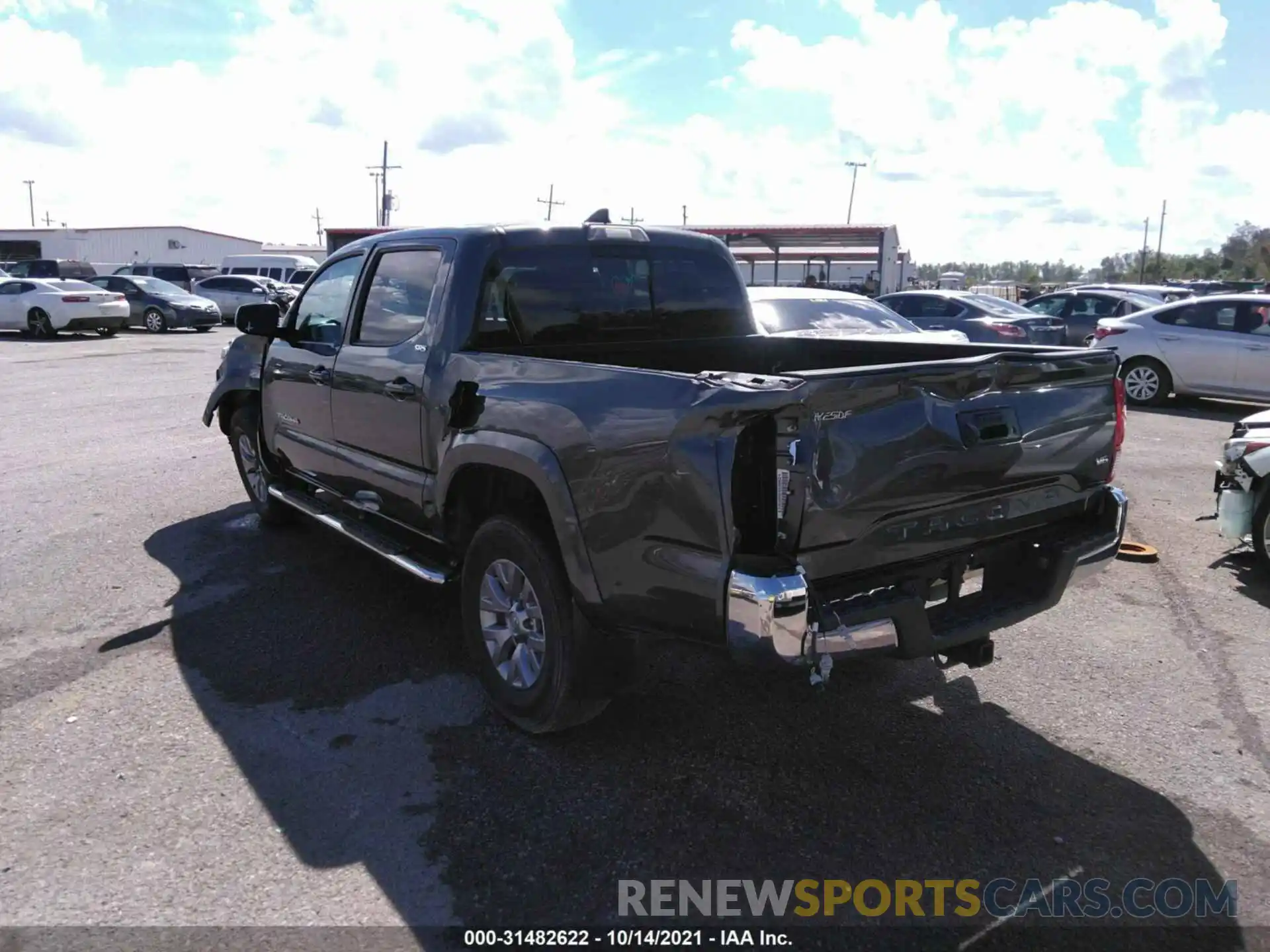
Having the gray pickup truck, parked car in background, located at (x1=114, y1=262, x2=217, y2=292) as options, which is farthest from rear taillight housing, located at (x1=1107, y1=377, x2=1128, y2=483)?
parked car in background, located at (x1=114, y1=262, x2=217, y2=292)

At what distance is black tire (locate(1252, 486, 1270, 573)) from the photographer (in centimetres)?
585

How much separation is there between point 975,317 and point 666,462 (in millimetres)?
14895

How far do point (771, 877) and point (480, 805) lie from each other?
1.04 m

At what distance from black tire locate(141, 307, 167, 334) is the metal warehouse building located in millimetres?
42594

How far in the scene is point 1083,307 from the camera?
1900cm

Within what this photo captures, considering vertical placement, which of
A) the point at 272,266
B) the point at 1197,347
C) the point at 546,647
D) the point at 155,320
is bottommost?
the point at 546,647

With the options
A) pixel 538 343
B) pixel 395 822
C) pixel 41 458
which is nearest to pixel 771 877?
pixel 395 822

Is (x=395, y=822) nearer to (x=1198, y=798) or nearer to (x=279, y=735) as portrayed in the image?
(x=279, y=735)

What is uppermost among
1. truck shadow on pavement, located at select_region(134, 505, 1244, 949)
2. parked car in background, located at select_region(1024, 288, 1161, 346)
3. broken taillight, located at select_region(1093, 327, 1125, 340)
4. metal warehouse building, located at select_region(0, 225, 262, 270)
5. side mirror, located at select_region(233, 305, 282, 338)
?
metal warehouse building, located at select_region(0, 225, 262, 270)

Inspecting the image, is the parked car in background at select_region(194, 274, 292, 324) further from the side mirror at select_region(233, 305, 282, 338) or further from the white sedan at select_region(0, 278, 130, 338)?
the side mirror at select_region(233, 305, 282, 338)

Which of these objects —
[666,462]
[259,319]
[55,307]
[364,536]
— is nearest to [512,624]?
[666,462]

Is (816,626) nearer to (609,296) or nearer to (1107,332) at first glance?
(609,296)

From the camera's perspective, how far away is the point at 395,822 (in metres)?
3.38

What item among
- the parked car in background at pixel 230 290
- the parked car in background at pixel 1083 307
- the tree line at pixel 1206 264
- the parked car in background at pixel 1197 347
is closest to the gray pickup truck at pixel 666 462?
the parked car in background at pixel 1197 347
